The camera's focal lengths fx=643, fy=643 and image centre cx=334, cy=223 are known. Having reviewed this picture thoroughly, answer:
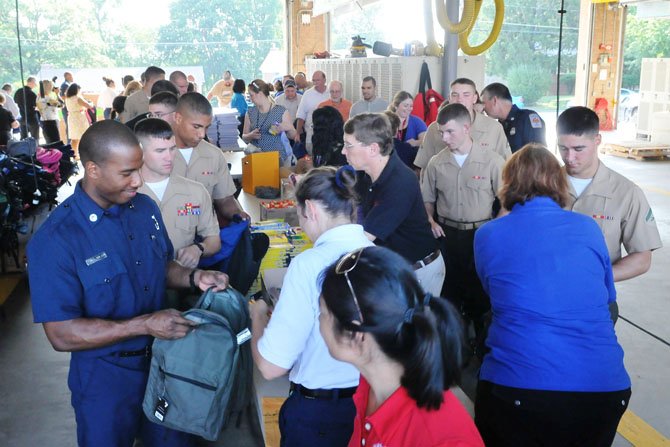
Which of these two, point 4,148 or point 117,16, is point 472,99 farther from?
point 117,16

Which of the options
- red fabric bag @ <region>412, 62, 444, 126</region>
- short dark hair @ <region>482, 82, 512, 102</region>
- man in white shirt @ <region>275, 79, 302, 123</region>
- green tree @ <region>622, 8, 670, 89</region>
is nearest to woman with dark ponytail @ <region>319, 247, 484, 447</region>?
short dark hair @ <region>482, 82, 512, 102</region>

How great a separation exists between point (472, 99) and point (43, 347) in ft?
13.2

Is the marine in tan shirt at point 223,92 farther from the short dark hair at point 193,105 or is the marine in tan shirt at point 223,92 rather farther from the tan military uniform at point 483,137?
the short dark hair at point 193,105

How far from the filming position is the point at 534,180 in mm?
2365

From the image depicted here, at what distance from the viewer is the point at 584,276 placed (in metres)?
2.17

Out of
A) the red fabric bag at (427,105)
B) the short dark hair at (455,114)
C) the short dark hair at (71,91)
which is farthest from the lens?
the short dark hair at (71,91)

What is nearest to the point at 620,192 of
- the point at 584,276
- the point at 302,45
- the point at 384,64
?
the point at 584,276

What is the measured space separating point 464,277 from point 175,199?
82.3 inches

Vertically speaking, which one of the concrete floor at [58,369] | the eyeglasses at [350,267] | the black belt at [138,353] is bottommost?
the concrete floor at [58,369]

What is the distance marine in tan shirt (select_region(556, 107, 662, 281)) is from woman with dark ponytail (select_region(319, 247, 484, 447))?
1843mm

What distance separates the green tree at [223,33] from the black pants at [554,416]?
2418cm

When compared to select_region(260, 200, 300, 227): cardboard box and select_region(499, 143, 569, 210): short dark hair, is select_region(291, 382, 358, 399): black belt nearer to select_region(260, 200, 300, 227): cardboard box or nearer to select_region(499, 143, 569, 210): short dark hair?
select_region(499, 143, 569, 210): short dark hair

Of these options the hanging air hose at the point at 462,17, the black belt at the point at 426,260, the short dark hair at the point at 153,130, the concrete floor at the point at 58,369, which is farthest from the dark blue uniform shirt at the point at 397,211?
the hanging air hose at the point at 462,17

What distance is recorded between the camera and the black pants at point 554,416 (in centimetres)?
216
